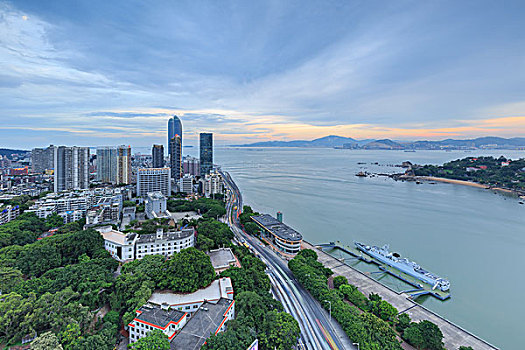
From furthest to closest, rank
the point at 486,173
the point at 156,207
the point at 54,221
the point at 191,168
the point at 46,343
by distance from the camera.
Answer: the point at 486,173
the point at 191,168
the point at 156,207
the point at 54,221
the point at 46,343

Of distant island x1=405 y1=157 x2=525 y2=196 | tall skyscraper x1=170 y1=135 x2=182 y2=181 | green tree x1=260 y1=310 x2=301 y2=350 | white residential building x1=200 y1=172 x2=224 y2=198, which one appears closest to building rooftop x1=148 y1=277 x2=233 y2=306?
green tree x1=260 y1=310 x2=301 y2=350

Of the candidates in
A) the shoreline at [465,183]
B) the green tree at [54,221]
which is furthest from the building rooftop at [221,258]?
the shoreline at [465,183]

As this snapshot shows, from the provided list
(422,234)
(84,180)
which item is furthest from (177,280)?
(84,180)

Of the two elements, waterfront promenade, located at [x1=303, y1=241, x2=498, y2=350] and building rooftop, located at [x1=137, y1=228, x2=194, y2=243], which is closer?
waterfront promenade, located at [x1=303, y1=241, x2=498, y2=350]

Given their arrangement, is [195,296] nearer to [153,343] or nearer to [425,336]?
[153,343]

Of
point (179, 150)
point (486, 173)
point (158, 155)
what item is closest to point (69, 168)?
point (158, 155)

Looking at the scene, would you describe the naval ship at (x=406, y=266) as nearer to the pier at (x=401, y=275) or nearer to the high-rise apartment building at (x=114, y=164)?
the pier at (x=401, y=275)

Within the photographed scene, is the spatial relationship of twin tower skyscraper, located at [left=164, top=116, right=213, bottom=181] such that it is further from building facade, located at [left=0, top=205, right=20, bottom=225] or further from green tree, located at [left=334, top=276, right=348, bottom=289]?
green tree, located at [left=334, top=276, right=348, bottom=289]
